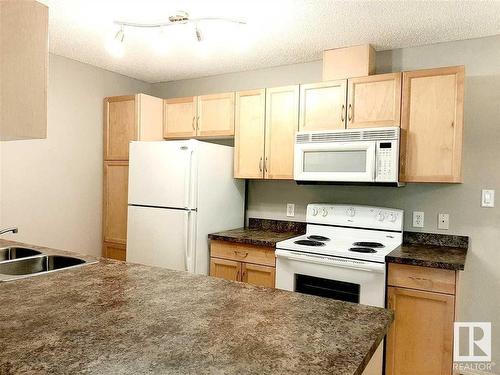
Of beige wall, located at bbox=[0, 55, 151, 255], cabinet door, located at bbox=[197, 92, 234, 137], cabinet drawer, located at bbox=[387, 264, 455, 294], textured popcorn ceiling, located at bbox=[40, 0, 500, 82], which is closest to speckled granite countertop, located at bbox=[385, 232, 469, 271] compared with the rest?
cabinet drawer, located at bbox=[387, 264, 455, 294]

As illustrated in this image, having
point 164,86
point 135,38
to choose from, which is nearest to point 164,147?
point 135,38

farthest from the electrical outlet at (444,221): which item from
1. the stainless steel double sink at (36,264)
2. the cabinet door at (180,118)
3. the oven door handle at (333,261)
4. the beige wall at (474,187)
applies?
the stainless steel double sink at (36,264)

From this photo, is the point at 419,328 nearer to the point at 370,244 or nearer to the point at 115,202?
the point at 370,244

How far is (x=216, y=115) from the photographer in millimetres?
3256

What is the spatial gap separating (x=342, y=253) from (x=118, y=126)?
2401 millimetres

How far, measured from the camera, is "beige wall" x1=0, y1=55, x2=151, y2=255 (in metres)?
2.93

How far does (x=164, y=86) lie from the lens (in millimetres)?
3977

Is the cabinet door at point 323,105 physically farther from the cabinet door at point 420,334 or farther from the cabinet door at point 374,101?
the cabinet door at point 420,334

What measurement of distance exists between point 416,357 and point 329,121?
1671 mm

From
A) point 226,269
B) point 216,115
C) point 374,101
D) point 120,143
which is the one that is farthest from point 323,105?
point 120,143

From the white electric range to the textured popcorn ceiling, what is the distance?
49.4 inches

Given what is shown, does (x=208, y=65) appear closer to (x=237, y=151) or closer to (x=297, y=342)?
(x=237, y=151)

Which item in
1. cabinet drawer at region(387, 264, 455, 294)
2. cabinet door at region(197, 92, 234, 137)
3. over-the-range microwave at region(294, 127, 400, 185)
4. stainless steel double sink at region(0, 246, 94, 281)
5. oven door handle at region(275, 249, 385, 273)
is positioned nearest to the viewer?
stainless steel double sink at region(0, 246, 94, 281)

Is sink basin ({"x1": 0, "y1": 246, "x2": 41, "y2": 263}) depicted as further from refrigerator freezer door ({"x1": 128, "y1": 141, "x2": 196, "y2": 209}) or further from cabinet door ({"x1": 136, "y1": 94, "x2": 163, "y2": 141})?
cabinet door ({"x1": 136, "y1": 94, "x2": 163, "y2": 141})
